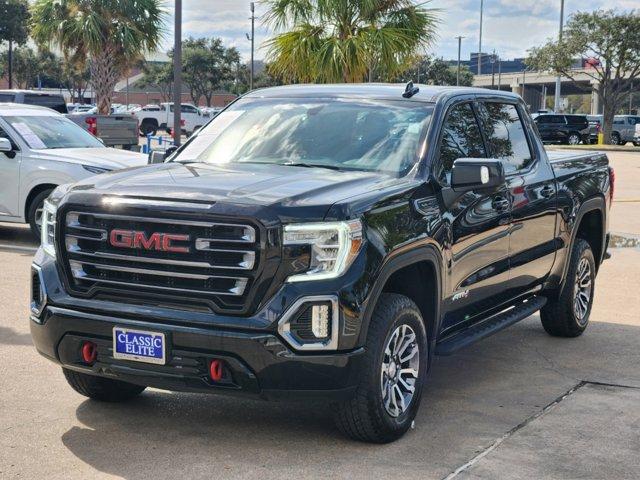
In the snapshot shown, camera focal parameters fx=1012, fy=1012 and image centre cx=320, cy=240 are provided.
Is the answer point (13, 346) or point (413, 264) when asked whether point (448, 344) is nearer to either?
point (413, 264)

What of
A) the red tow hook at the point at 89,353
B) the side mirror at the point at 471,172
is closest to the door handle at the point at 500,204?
the side mirror at the point at 471,172

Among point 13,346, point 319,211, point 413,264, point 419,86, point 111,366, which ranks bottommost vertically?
point 13,346

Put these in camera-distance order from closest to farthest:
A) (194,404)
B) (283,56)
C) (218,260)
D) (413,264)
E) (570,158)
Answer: (218,260) < (413,264) < (194,404) < (570,158) < (283,56)

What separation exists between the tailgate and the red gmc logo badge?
1729 centimetres

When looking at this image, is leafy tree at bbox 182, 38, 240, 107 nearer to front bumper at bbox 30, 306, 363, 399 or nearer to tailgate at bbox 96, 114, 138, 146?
tailgate at bbox 96, 114, 138, 146

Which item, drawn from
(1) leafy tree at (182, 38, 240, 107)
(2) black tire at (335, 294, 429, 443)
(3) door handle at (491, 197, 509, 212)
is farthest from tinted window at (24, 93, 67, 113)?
(1) leafy tree at (182, 38, 240, 107)

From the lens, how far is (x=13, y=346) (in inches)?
283

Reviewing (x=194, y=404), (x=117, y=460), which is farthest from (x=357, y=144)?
(x=117, y=460)

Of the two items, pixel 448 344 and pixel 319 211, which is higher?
pixel 319 211

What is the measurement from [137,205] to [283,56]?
54.1ft

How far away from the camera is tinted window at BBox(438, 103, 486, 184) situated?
596 centimetres

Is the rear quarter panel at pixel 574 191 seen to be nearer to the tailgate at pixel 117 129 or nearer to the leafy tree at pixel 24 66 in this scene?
the tailgate at pixel 117 129

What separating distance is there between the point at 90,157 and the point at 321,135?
6.93 m

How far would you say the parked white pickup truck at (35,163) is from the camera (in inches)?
478
